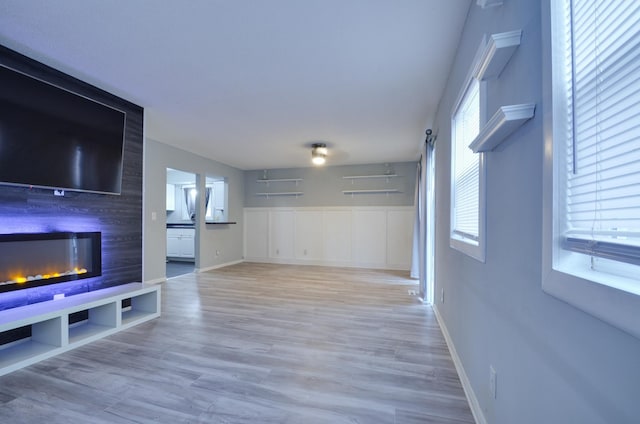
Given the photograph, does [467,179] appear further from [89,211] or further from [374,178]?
[374,178]

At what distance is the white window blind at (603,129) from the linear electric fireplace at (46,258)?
11.2 feet

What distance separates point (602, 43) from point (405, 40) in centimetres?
164

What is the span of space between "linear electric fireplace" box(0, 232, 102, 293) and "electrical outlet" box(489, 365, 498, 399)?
339cm

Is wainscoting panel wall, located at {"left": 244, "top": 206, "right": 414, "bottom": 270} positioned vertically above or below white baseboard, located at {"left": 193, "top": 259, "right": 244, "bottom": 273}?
above

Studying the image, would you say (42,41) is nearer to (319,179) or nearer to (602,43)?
(602,43)

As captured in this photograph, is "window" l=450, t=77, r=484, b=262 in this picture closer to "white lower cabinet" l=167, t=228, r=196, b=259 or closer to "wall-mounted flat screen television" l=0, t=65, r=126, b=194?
"wall-mounted flat screen television" l=0, t=65, r=126, b=194

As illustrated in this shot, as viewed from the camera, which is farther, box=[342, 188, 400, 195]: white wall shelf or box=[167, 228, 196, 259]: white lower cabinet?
box=[167, 228, 196, 259]: white lower cabinet

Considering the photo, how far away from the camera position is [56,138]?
235cm

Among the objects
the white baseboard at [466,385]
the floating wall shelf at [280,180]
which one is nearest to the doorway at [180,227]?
the floating wall shelf at [280,180]

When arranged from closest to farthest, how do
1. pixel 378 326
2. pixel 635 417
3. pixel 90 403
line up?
pixel 635 417
pixel 90 403
pixel 378 326

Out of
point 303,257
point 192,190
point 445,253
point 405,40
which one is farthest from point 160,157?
point 445,253

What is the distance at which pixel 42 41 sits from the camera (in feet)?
6.57

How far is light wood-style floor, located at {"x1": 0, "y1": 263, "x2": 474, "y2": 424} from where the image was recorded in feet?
5.10

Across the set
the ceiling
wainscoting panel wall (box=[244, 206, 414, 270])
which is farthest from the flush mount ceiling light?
wainscoting panel wall (box=[244, 206, 414, 270])
